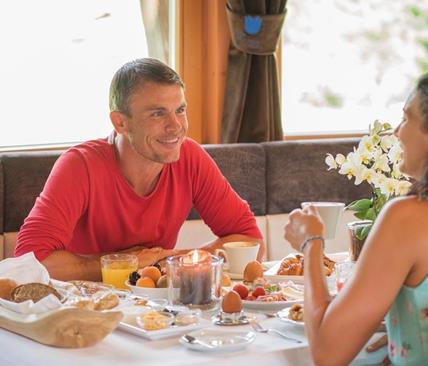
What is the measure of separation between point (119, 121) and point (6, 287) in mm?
1008

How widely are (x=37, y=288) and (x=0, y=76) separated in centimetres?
182

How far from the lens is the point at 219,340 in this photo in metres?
2.11

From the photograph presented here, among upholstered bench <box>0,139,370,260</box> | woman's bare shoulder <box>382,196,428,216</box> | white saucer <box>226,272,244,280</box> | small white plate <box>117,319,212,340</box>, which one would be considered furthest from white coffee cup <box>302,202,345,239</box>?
upholstered bench <box>0,139,370,260</box>

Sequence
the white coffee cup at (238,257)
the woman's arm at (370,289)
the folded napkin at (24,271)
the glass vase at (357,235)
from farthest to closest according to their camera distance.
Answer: the white coffee cup at (238,257) < the glass vase at (357,235) < the folded napkin at (24,271) < the woman's arm at (370,289)

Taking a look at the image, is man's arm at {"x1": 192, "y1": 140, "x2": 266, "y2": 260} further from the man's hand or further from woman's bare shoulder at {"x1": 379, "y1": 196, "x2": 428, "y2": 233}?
woman's bare shoulder at {"x1": 379, "y1": 196, "x2": 428, "y2": 233}

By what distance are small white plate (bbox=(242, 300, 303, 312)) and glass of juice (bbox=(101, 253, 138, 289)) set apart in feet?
1.41

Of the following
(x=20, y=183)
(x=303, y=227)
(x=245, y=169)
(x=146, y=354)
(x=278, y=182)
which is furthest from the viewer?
(x=278, y=182)

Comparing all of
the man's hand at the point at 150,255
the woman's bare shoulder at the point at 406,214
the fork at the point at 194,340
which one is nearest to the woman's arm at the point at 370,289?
the woman's bare shoulder at the point at 406,214

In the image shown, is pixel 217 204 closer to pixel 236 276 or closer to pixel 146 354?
pixel 236 276

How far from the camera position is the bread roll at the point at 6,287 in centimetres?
236

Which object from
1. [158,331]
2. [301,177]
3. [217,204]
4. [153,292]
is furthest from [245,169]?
[158,331]

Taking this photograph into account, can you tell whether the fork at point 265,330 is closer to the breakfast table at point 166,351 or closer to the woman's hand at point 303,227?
the breakfast table at point 166,351

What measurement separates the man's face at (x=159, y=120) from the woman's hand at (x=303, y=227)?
1.02 meters

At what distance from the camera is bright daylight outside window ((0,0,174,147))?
3980 millimetres
